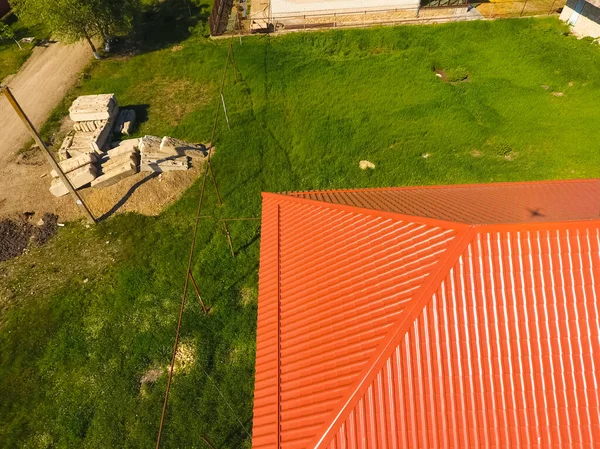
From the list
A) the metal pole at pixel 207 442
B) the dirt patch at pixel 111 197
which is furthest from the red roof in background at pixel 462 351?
the dirt patch at pixel 111 197

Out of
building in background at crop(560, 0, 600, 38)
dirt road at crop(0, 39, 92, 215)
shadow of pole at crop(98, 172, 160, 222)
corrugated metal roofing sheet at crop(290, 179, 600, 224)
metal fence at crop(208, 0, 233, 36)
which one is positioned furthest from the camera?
metal fence at crop(208, 0, 233, 36)

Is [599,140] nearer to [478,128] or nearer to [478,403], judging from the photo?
[478,128]

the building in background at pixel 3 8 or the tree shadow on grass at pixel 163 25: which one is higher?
the building in background at pixel 3 8

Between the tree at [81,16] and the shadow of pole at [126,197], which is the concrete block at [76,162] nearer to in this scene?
the shadow of pole at [126,197]

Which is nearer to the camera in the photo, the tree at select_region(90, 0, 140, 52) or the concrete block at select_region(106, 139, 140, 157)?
the concrete block at select_region(106, 139, 140, 157)

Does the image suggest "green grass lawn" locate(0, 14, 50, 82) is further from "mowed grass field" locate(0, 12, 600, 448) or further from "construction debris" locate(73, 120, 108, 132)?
"construction debris" locate(73, 120, 108, 132)

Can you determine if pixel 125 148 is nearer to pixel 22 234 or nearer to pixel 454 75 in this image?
pixel 22 234

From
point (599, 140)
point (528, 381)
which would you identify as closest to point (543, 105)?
point (599, 140)

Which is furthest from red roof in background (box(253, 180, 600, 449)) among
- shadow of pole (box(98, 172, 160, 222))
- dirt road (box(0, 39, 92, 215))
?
dirt road (box(0, 39, 92, 215))
